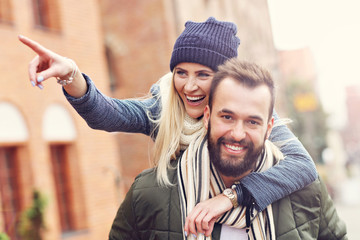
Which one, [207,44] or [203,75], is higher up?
[207,44]

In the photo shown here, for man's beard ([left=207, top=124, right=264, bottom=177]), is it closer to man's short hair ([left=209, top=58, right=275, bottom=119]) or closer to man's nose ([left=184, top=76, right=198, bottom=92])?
man's short hair ([left=209, top=58, right=275, bottom=119])

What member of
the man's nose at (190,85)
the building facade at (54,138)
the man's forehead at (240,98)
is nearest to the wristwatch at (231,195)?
the man's forehead at (240,98)

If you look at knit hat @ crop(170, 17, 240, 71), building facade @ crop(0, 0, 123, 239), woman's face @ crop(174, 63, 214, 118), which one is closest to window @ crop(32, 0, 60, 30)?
building facade @ crop(0, 0, 123, 239)

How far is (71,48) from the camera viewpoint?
9.36 metres

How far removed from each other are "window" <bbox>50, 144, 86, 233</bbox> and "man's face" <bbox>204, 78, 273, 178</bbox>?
7.07 metres

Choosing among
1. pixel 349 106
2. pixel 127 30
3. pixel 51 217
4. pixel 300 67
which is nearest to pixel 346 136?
pixel 349 106

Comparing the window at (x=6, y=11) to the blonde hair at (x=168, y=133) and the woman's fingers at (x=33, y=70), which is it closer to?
the blonde hair at (x=168, y=133)

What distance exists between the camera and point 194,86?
8.96 feet

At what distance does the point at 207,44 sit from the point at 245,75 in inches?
17.8

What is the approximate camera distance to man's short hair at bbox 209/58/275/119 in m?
2.44

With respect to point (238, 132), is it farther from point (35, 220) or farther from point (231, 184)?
point (35, 220)

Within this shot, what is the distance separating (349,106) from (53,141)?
4264 inches

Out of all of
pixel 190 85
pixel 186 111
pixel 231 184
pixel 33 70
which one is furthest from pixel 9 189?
pixel 33 70

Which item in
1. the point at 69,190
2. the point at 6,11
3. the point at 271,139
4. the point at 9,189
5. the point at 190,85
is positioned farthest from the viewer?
the point at 69,190
